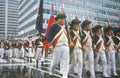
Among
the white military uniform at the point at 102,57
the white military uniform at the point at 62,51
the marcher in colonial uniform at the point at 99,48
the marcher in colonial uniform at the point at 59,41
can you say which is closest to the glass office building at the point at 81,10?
the marcher in colonial uniform at the point at 99,48

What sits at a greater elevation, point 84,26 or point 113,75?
point 84,26

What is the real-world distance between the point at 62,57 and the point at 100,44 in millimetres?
2175

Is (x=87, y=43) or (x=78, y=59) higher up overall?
(x=87, y=43)

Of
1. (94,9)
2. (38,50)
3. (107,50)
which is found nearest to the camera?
(107,50)

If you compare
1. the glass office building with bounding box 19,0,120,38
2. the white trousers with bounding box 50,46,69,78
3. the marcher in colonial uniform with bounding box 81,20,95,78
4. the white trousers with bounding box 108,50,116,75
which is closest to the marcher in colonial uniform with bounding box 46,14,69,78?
the white trousers with bounding box 50,46,69,78

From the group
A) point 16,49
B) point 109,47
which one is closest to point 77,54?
point 109,47

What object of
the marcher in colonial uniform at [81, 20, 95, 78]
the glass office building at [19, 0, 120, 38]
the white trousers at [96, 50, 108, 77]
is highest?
the glass office building at [19, 0, 120, 38]

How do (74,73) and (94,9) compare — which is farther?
(94,9)

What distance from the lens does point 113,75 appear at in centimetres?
1079

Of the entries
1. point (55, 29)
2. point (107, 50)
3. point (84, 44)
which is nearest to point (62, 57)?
point (55, 29)

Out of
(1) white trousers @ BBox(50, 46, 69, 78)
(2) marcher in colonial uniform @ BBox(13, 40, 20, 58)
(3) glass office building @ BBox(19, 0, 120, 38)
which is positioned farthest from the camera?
(3) glass office building @ BBox(19, 0, 120, 38)

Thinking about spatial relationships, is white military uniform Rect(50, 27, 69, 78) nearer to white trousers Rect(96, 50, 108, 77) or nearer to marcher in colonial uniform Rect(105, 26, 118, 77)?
white trousers Rect(96, 50, 108, 77)

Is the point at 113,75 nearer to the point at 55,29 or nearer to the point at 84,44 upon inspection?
the point at 84,44

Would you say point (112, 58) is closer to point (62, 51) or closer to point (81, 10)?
point (62, 51)
